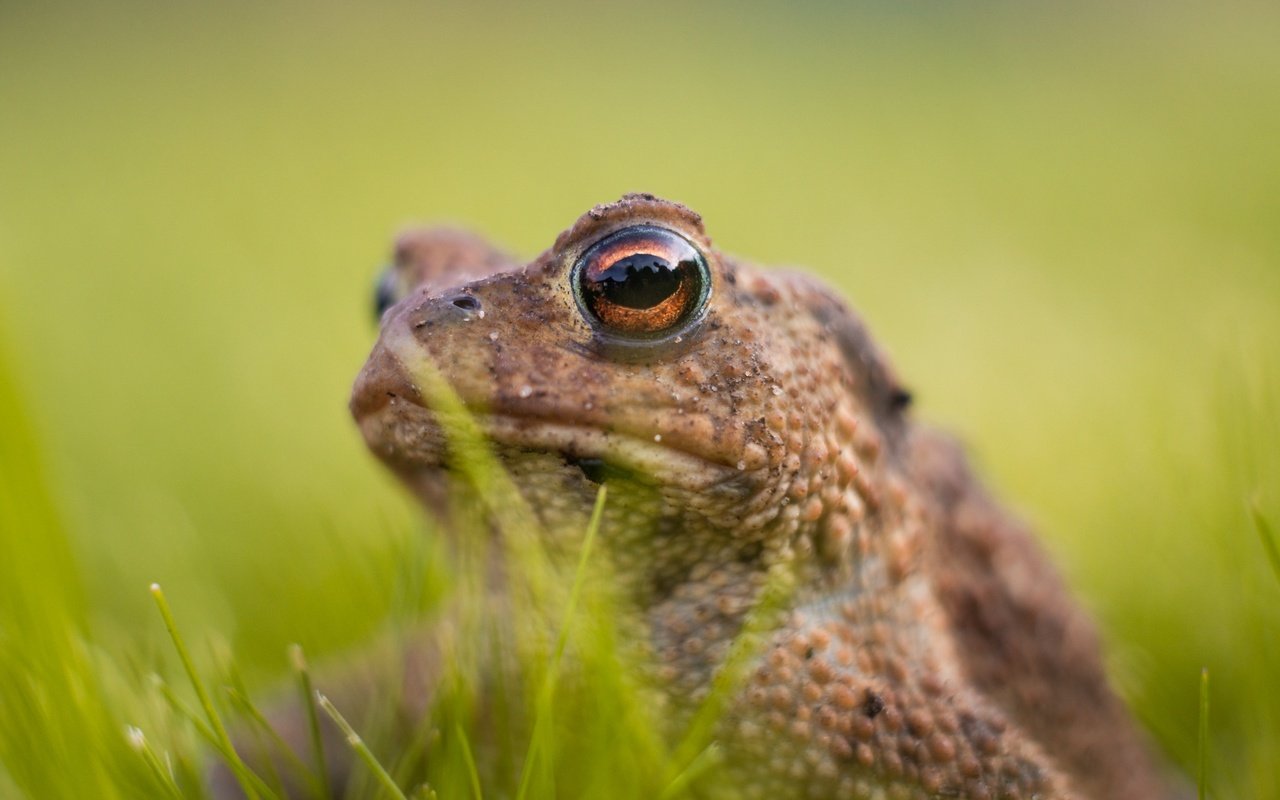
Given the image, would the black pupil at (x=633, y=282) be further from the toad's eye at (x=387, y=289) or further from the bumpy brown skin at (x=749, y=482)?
the toad's eye at (x=387, y=289)

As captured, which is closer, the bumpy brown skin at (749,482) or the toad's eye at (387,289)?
the bumpy brown skin at (749,482)

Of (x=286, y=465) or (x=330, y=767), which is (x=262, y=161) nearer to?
(x=286, y=465)

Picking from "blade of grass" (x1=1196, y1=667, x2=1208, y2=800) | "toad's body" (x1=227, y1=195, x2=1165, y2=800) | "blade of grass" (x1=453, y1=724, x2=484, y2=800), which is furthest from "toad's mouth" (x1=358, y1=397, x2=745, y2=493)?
"blade of grass" (x1=1196, y1=667, x2=1208, y2=800)

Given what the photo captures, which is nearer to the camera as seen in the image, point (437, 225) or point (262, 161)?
point (437, 225)

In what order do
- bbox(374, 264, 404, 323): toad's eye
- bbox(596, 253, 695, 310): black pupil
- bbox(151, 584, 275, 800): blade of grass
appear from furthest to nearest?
Answer: bbox(374, 264, 404, 323): toad's eye → bbox(596, 253, 695, 310): black pupil → bbox(151, 584, 275, 800): blade of grass

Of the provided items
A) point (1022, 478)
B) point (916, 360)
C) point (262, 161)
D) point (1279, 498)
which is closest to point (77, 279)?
point (262, 161)

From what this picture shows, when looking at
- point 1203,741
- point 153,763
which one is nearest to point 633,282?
point 153,763

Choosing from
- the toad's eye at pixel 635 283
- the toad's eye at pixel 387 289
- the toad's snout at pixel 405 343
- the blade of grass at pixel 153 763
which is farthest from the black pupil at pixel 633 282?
the blade of grass at pixel 153 763

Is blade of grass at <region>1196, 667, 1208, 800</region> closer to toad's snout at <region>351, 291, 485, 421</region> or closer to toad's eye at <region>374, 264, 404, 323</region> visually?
toad's snout at <region>351, 291, 485, 421</region>
